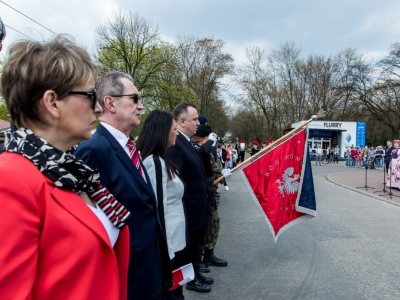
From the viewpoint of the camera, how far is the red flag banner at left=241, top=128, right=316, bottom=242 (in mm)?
4535

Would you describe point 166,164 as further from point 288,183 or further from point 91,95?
point 288,183

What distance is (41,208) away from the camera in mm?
964

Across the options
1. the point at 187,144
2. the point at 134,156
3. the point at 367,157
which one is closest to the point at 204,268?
the point at 187,144

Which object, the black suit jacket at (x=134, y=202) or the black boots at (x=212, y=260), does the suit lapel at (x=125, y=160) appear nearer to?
the black suit jacket at (x=134, y=202)

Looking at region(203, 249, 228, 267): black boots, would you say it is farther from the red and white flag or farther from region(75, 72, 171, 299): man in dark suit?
region(75, 72, 171, 299): man in dark suit

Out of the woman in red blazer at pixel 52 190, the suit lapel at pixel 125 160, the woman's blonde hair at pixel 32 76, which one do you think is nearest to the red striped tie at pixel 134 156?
the suit lapel at pixel 125 160

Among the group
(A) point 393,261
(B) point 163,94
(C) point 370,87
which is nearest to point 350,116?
(C) point 370,87

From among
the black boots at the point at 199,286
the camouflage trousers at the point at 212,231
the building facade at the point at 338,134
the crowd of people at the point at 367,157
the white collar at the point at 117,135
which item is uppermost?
the building facade at the point at 338,134

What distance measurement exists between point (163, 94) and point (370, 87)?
87.4 feet

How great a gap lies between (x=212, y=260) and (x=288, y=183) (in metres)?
1.55

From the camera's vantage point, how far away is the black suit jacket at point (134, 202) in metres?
1.79

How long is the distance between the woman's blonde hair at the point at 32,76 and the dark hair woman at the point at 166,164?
56.5 inches

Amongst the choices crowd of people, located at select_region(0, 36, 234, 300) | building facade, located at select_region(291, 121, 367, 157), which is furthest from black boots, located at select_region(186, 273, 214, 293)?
building facade, located at select_region(291, 121, 367, 157)

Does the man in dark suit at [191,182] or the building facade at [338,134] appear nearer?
the man in dark suit at [191,182]
